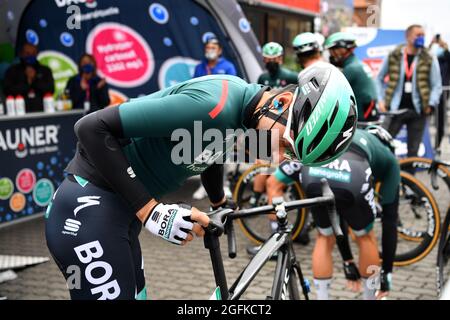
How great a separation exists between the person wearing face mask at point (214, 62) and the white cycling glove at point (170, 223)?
5.61m

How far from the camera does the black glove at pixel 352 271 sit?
11.9ft

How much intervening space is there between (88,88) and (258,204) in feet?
11.3

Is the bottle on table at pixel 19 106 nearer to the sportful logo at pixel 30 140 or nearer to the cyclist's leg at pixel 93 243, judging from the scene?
the sportful logo at pixel 30 140

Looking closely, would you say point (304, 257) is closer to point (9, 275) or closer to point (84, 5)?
point (9, 275)

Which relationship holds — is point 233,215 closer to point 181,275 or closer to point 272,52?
point 181,275

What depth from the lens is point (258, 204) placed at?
Answer: 5.79 metres

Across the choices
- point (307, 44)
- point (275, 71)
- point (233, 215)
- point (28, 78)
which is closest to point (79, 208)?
point (233, 215)

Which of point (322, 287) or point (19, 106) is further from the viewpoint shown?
point (19, 106)

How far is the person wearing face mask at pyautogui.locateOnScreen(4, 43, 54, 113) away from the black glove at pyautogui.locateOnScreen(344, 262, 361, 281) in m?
5.30

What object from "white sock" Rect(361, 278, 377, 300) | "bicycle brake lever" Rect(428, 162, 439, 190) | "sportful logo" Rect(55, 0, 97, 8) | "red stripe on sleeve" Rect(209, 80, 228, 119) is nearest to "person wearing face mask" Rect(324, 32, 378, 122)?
"bicycle brake lever" Rect(428, 162, 439, 190)

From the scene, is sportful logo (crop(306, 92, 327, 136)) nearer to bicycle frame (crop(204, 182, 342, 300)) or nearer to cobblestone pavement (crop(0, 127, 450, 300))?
bicycle frame (crop(204, 182, 342, 300))

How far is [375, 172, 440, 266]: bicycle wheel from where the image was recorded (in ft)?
17.0

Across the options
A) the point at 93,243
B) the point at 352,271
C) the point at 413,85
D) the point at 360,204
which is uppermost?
the point at 413,85
